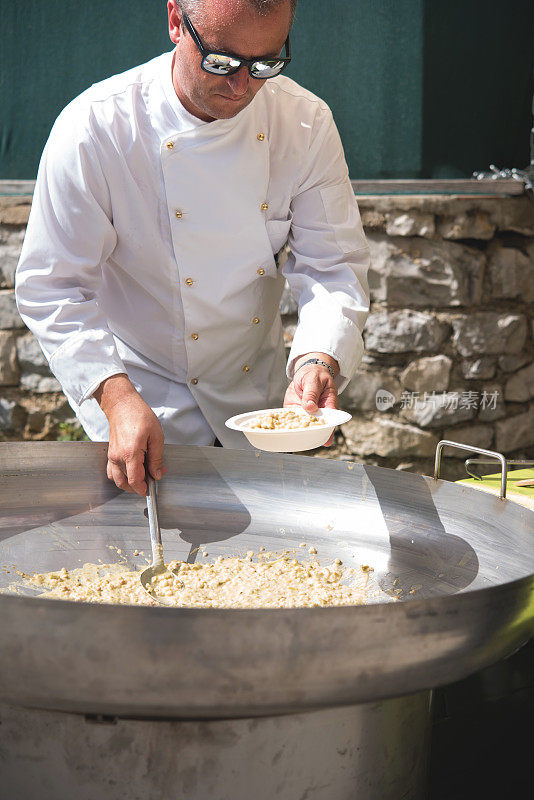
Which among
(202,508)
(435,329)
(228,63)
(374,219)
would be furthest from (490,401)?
(228,63)

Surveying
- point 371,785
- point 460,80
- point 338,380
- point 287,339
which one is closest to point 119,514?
point 338,380

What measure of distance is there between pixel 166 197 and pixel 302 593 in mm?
781

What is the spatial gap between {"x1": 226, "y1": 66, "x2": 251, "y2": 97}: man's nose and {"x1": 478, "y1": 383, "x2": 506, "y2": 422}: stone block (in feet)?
7.00

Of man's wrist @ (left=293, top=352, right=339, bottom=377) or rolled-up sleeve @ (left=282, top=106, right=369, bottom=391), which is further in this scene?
rolled-up sleeve @ (left=282, top=106, right=369, bottom=391)

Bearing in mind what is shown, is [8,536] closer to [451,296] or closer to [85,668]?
[85,668]

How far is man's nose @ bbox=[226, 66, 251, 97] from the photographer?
138 cm

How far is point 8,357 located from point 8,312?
0.18 meters

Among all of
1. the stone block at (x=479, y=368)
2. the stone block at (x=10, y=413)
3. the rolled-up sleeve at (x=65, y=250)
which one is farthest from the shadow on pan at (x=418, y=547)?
the stone block at (x=10, y=413)

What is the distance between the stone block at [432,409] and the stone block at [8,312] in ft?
5.00

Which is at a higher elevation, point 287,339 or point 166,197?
point 166,197

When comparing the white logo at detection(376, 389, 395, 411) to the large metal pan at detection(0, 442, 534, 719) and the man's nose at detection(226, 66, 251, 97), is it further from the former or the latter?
the man's nose at detection(226, 66, 251, 97)

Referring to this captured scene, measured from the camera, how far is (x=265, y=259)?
→ 1689 millimetres

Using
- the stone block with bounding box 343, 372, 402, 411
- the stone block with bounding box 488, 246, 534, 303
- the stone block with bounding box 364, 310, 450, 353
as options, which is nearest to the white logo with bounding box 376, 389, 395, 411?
the stone block with bounding box 343, 372, 402, 411

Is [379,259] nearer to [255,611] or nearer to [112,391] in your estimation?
[112,391]
